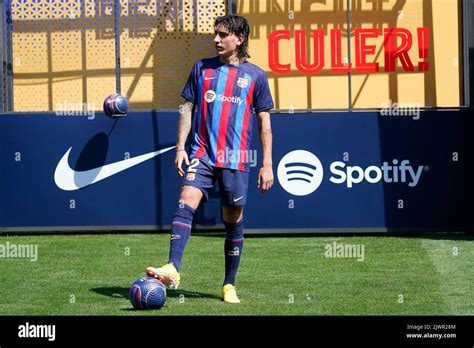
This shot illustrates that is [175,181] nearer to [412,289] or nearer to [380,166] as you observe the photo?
[380,166]

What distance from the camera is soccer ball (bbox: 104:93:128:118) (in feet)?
50.9

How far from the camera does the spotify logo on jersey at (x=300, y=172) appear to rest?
606 inches

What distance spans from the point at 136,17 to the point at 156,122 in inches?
82.1

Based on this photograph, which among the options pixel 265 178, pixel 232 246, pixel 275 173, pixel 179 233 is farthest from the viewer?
pixel 275 173

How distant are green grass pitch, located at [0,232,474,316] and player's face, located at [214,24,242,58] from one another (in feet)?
7.13

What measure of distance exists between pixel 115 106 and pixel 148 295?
6.78 meters

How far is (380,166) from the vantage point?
50.4 ft

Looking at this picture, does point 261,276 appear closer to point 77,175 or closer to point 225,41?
point 225,41

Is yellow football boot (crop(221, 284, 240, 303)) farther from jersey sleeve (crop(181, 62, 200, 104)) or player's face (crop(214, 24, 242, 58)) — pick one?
player's face (crop(214, 24, 242, 58))

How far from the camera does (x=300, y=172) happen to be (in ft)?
50.7

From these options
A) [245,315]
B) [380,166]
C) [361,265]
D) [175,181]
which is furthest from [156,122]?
[245,315]

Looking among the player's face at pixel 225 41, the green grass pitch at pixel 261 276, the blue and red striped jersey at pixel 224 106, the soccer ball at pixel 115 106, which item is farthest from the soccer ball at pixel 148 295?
the soccer ball at pixel 115 106

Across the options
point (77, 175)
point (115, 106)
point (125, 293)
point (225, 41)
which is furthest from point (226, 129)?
point (77, 175)

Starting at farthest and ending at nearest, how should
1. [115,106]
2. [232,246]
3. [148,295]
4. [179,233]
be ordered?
[115,106] → [232,246] → [179,233] → [148,295]
